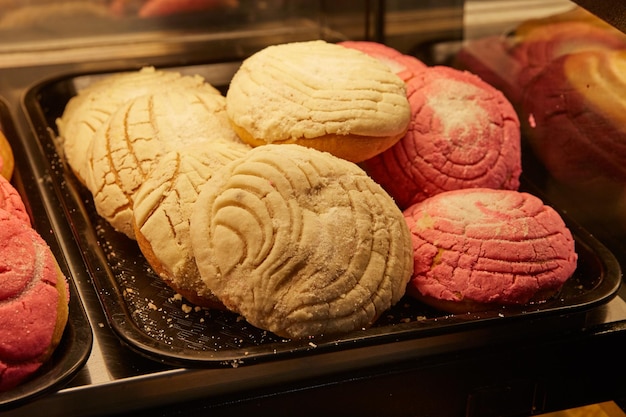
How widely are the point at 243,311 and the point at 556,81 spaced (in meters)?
0.89

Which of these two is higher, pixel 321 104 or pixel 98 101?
pixel 321 104

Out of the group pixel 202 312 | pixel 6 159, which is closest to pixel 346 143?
pixel 202 312

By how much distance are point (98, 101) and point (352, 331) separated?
0.91 m

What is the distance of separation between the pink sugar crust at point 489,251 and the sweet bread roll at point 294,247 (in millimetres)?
75

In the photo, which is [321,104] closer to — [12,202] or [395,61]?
[395,61]

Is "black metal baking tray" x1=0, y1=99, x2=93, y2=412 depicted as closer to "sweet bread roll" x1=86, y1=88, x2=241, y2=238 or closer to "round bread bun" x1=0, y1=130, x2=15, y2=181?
"sweet bread roll" x1=86, y1=88, x2=241, y2=238

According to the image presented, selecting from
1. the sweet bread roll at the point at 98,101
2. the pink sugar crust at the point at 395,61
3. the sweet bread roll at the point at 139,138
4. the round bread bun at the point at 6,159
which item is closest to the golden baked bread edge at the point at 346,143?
the sweet bread roll at the point at 139,138

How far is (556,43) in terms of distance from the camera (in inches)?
69.0


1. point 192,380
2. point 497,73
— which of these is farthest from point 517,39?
point 192,380

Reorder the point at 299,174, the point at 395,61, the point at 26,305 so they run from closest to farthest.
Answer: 1. the point at 26,305
2. the point at 299,174
3. the point at 395,61

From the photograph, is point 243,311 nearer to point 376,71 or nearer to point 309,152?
point 309,152

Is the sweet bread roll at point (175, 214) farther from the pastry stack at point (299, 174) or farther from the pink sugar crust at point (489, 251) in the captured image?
the pink sugar crust at point (489, 251)

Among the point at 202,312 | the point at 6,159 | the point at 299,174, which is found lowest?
the point at 202,312

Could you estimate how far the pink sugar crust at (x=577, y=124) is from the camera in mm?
1570
